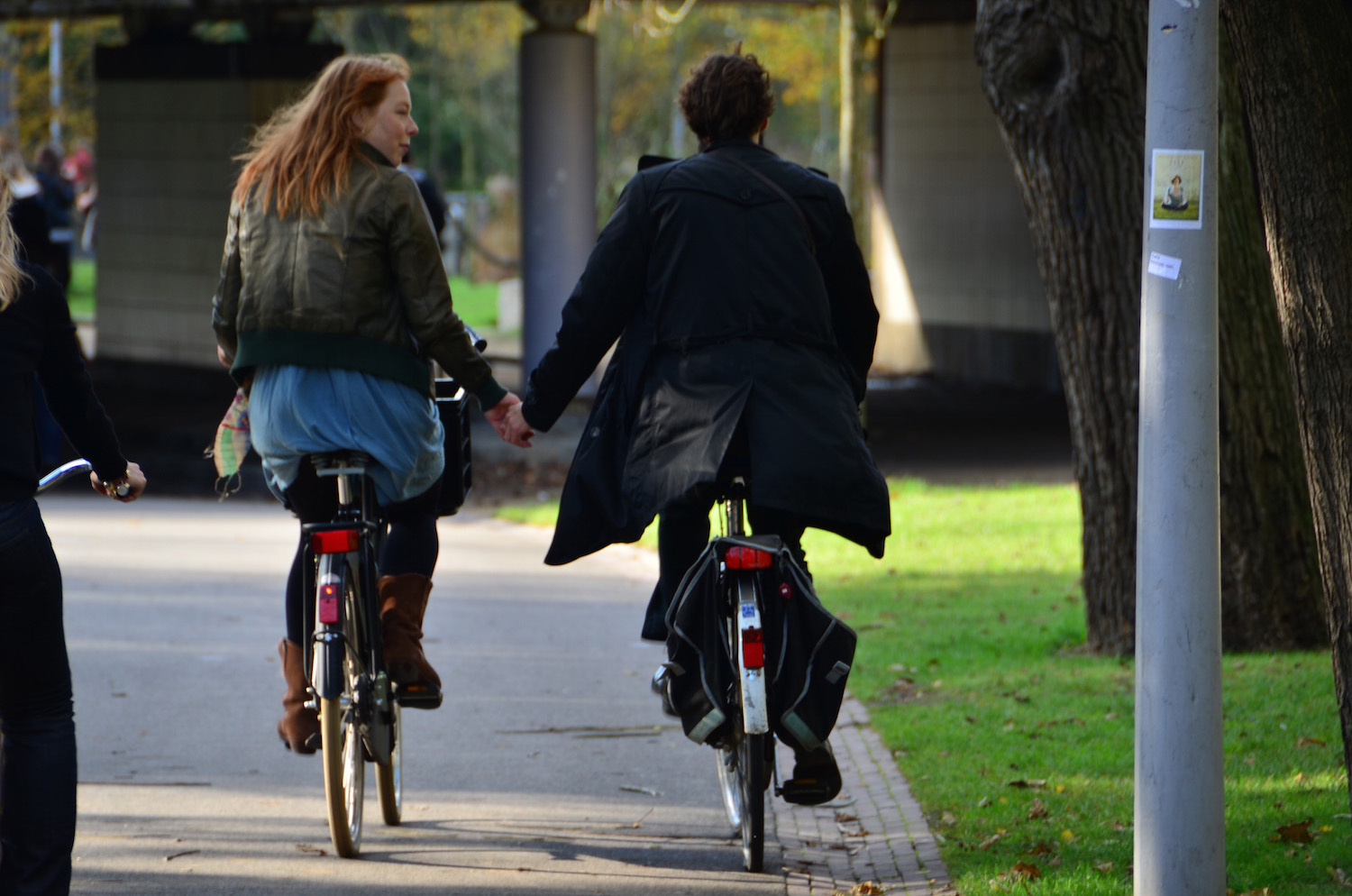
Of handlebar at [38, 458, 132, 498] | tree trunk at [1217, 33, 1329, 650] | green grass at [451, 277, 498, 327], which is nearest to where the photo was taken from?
handlebar at [38, 458, 132, 498]

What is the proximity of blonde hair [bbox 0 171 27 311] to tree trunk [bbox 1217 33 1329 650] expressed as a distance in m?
4.65

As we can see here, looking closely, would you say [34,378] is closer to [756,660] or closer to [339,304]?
[339,304]

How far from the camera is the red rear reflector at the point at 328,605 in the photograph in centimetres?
473

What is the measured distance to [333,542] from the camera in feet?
15.7

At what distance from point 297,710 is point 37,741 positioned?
1.21 metres

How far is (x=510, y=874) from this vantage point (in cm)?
484

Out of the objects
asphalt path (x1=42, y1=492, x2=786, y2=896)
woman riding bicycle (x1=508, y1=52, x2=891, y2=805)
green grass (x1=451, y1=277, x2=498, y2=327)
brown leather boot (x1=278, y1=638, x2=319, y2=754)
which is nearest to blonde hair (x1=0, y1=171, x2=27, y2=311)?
woman riding bicycle (x1=508, y1=52, x2=891, y2=805)

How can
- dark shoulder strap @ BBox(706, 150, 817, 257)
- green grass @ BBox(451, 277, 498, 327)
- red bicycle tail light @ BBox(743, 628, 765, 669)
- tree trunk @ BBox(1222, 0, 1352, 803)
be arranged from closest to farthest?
tree trunk @ BBox(1222, 0, 1352, 803)
red bicycle tail light @ BBox(743, 628, 765, 669)
dark shoulder strap @ BBox(706, 150, 817, 257)
green grass @ BBox(451, 277, 498, 327)

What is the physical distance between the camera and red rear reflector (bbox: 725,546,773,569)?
4.48m

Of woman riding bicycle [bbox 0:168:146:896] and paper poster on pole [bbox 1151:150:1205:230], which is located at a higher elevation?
paper poster on pole [bbox 1151:150:1205:230]

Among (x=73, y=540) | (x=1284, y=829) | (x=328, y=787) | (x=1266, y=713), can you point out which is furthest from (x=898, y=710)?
(x=73, y=540)

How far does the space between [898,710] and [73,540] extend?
612 cm

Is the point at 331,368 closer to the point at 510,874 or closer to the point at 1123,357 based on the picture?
the point at 510,874

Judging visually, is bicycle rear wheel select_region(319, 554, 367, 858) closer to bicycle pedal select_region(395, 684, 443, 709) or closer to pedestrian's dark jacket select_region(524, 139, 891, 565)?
bicycle pedal select_region(395, 684, 443, 709)
